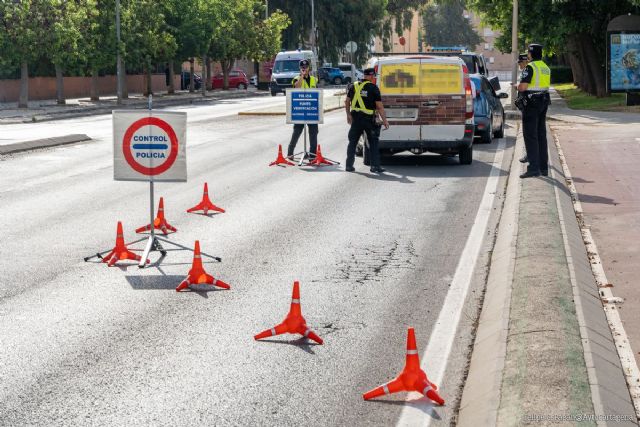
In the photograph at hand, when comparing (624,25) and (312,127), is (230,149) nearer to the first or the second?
(312,127)

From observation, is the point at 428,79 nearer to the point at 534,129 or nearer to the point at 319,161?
the point at 319,161

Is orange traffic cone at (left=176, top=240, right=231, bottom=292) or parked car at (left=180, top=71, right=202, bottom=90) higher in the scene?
parked car at (left=180, top=71, right=202, bottom=90)

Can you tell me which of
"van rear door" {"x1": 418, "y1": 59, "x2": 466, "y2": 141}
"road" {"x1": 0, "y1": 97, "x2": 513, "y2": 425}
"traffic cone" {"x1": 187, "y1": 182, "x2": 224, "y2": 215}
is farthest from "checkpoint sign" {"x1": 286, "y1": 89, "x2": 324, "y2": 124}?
"traffic cone" {"x1": 187, "y1": 182, "x2": 224, "y2": 215}

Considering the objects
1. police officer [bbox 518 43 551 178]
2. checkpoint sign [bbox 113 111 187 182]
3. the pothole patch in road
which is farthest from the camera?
police officer [bbox 518 43 551 178]

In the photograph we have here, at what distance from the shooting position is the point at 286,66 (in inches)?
2773

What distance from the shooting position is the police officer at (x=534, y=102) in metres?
17.5

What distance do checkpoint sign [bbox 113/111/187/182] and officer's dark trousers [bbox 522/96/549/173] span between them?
694 centimetres

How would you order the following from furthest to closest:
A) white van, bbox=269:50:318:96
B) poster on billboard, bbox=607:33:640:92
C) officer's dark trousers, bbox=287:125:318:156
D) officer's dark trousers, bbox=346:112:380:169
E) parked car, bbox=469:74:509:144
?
white van, bbox=269:50:318:96 → poster on billboard, bbox=607:33:640:92 → parked car, bbox=469:74:509:144 → officer's dark trousers, bbox=287:125:318:156 → officer's dark trousers, bbox=346:112:380:169

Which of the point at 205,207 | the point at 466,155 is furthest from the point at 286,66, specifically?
the point at 205,207

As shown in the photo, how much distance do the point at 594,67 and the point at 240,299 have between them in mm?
41584

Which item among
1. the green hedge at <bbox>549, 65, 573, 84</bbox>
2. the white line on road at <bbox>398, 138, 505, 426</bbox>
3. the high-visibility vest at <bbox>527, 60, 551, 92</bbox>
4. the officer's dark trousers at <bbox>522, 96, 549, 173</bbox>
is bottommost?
the white line on road at <bbox>398, 138, 505, 426</bbox>

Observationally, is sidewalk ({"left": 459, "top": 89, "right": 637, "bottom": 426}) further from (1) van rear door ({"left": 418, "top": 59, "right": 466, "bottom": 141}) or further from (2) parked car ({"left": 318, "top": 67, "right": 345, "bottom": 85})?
(2) parked car ({"left": 318, "top": 67, "right": 345, "bottom": 85})

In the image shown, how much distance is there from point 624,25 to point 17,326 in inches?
1388

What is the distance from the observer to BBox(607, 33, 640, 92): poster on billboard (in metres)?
41.0
